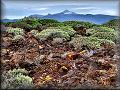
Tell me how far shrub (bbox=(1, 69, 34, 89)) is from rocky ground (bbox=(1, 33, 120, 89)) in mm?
233

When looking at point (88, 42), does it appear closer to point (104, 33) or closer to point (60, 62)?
point (104, 33)

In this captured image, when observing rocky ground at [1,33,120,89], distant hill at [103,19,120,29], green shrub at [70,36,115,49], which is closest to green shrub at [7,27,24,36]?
rocky ground at [1,33,120,89]

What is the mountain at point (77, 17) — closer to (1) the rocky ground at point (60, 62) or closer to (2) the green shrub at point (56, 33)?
(2) the green shrub at point (56, 33)

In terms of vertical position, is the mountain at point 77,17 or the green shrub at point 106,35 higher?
the mountain at point 77,17

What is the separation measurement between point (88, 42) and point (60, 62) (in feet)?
4.43

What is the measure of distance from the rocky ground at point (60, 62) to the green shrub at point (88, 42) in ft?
0.53

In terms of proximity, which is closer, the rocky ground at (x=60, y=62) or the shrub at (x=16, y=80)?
the shrub at (x=16, y=80)

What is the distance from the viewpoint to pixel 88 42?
12867mm

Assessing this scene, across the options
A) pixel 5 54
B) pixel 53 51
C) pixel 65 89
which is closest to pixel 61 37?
pixel 53 51

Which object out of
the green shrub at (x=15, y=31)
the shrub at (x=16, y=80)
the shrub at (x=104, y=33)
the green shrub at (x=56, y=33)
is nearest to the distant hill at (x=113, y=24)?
the shrub at (x=104, y=33)

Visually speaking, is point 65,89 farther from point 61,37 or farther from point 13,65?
point 61,37

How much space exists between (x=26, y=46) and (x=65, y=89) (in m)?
2.70

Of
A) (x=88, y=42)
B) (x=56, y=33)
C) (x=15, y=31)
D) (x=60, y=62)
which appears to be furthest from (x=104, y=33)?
(x=15, y=31)

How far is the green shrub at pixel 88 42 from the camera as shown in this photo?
502 inches
